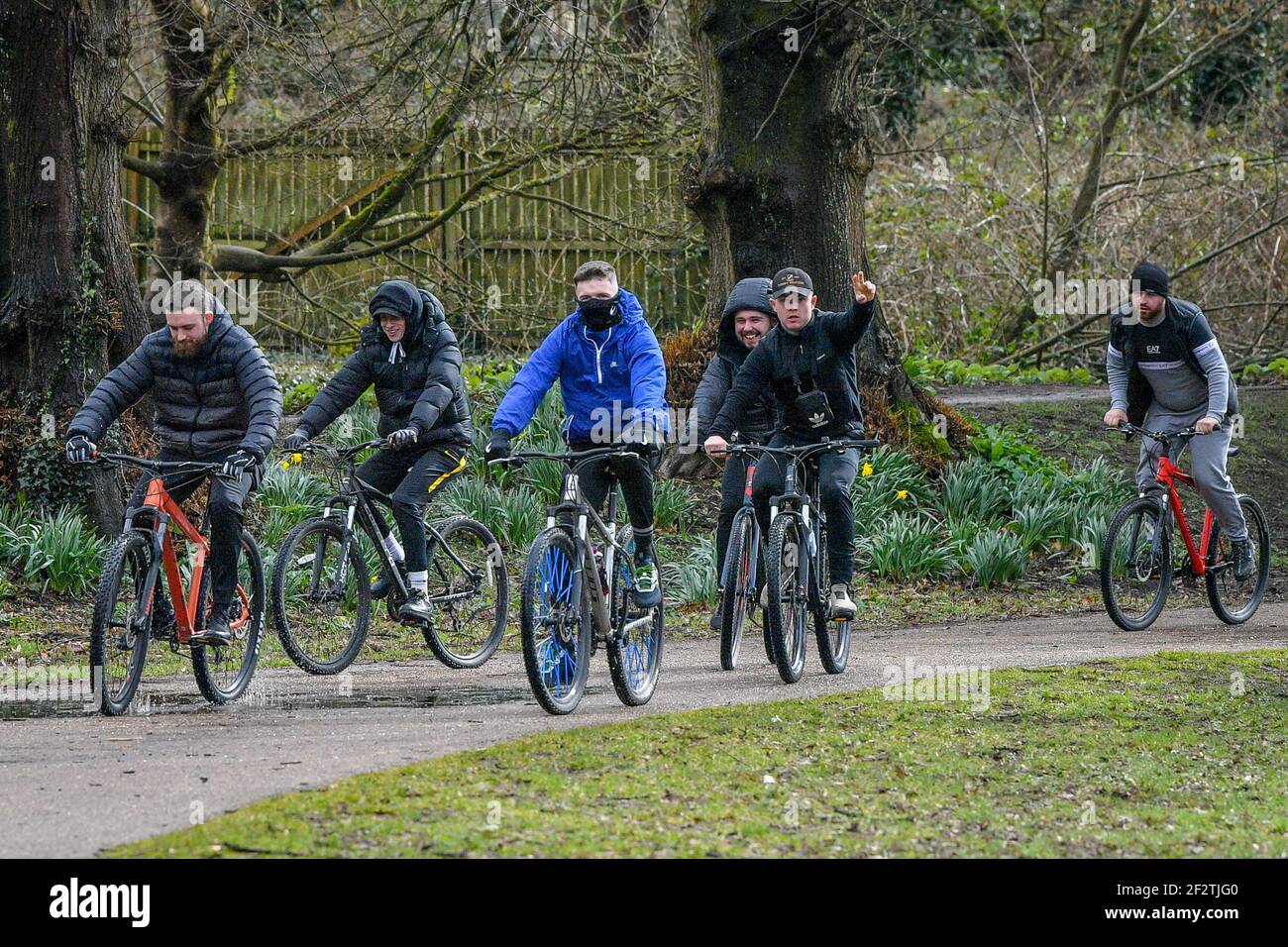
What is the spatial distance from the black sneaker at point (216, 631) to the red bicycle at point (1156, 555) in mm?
5113

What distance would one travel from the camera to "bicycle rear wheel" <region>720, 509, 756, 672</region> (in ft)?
26.9

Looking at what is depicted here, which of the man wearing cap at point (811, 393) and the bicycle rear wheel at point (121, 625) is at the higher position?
the man wearing cap at point (811, 393)

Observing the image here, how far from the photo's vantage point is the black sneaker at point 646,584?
8039 millimetres

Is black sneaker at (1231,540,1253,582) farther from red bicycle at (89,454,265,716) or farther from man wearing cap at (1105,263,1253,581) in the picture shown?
red bicycle at (89,454,265,716)

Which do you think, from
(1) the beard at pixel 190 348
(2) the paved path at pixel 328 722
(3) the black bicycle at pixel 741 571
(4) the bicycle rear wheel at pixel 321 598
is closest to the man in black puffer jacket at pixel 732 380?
(3) the black bicycle at pixel 741 571

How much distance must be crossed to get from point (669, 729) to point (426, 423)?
225 cm

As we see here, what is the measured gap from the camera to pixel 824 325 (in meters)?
8.74

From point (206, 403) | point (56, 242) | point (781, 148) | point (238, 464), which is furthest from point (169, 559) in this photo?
point (781, 148)

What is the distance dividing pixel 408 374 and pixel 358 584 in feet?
3.49

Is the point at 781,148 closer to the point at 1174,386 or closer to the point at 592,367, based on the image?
the point at 1174,386

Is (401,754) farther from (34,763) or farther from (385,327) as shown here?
(385,327)

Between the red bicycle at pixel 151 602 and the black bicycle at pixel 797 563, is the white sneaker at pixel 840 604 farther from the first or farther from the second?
the red bicycle at pixel 151 602

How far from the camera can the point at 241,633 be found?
8234mm

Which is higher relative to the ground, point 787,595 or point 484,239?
point 484,239
